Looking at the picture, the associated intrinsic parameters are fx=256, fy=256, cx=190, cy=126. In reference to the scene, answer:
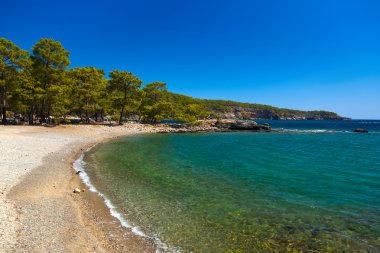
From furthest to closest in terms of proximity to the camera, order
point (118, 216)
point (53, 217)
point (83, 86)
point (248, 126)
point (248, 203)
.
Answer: point (248, 126) → point (83, 86) → point (248, 203) → point (118, 216) → point (53, 217)

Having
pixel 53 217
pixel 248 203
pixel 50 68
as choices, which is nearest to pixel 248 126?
pixel 50 68

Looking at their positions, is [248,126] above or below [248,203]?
above

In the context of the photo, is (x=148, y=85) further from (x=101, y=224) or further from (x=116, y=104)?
(x=101, y=224)

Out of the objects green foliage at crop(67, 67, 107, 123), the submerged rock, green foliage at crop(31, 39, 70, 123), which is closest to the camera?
green foliage at crop(31, 39, 70, 123)

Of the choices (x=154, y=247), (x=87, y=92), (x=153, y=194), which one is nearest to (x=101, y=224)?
(x=154, y=247)

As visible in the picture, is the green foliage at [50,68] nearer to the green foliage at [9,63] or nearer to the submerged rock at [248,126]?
the green foliage at [9,63]

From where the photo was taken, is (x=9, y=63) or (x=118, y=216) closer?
(x=118, y=216)

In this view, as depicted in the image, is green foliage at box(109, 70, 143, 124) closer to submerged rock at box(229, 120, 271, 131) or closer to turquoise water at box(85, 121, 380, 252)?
submerged rock at box(229, 120, 271, 131)

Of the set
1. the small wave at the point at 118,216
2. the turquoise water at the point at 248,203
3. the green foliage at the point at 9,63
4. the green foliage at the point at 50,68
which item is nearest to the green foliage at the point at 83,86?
the green foliage at the point at 50,68

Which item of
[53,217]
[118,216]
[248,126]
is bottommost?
[118,216]

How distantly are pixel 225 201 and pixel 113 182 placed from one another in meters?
7.72

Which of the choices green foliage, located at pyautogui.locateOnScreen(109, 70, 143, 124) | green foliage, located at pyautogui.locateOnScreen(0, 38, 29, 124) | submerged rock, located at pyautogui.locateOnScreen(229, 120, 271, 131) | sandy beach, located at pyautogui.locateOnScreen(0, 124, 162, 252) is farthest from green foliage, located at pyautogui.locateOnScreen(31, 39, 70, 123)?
submerged rock, located at pyautogui.locateOnScreen(229, 120, 271, 131)

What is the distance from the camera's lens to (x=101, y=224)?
1038cm

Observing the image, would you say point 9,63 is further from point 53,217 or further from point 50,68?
point 53,217
